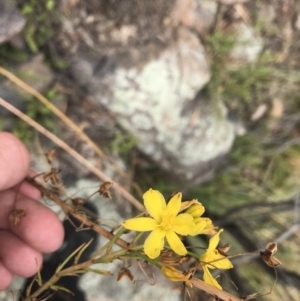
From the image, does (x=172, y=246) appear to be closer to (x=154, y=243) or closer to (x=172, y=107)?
(x=154, y=243)

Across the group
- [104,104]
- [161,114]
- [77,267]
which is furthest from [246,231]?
[77,267]

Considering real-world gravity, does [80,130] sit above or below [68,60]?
below

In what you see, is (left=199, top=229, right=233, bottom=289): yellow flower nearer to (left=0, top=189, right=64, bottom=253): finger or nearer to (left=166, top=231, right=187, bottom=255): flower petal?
(left=166, top=231, right=187, bottom=255): flower petal

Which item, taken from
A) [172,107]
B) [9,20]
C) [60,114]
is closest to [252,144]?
[172,107]

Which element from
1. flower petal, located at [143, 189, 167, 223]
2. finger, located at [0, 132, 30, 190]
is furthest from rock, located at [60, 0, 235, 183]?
flower petal, located at [143, 189, 167, 223]

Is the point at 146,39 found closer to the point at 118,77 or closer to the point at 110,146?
the point at 118,77

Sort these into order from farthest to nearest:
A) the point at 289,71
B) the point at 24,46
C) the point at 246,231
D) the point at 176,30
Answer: the point at 289,71
the point at 246,231
the point at 176,30
the point at 24,46

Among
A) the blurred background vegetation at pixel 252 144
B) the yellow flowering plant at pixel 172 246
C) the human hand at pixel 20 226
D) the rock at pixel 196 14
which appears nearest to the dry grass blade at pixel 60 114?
the blurred background vegetation at pixel 252 144
